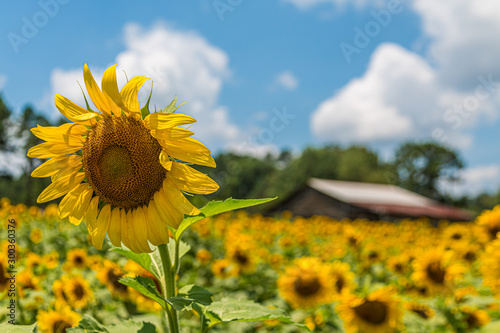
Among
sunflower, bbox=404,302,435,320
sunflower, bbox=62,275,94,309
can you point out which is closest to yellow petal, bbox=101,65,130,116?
sunflower, bbox=62,275,94,309

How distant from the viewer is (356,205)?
31844 millimetres

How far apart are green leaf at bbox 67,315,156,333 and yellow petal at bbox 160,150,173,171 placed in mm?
610

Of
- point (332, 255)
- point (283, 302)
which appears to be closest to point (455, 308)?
point (283, 302)

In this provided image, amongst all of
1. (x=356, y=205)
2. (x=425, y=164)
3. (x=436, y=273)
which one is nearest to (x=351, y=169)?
(x=425, y=164)

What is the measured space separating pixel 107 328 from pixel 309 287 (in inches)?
94.0

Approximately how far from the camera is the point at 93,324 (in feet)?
4.37

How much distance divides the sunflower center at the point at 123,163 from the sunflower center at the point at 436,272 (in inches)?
136

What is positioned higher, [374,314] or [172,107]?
[172,107]

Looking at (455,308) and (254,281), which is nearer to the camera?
(455,308)

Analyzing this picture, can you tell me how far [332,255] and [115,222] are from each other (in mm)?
4435

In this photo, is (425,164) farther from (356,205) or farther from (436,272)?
(436,272)

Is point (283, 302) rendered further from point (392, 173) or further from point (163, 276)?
point (392, 173)

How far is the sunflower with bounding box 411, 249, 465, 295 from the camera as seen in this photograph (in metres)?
3.67

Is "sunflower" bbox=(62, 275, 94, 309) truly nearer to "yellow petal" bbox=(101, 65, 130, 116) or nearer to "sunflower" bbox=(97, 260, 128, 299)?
"sunflower" bbox=(97, 260, 128, 299)
